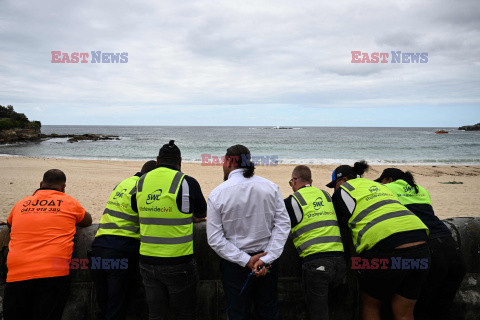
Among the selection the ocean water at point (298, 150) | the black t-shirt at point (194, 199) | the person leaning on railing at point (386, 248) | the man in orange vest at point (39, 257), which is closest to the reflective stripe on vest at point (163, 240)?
the black t-shirt at point (194, 199)

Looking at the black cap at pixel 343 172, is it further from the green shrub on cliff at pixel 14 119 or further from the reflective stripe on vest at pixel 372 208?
the green shrub on cliff at pixel 14 119

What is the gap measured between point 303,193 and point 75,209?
2120 millimetres

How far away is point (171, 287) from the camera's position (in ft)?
7.80

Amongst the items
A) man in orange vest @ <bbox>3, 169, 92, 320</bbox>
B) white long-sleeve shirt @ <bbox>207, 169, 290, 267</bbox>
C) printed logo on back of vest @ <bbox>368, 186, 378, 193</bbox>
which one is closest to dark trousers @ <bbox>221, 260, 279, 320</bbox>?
white long-sleeve shirt @ <bbox>207, 169, 290, 267</bbox>

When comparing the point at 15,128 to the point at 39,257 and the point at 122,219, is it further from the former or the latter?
the point at 122,219

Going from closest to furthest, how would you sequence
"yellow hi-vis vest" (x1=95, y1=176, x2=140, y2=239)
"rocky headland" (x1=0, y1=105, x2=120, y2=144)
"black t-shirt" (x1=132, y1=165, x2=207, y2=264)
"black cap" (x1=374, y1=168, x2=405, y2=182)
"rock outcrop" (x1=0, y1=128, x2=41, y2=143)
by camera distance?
"black t-shirt" (x1=132, y1=165, x2=207, y2=264) < "yellow hi-vis vest" (x1=95, y1=176, x2=140, y2=239) < "black cap" (x1=374, y1=168, x2=405, y2=182) < "rock outcrop" (x1=0, y1=128, x2=41, y2=143) < "rocky headland" (x1=0, y1=105, x2=120, y2=144)

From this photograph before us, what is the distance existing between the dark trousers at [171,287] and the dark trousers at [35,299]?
0.77 metres

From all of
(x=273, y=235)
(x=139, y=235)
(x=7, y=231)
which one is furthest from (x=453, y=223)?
(x=7, y=231)

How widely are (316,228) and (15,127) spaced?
61907 mm

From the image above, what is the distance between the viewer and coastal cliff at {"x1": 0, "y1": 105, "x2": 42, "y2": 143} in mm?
46425

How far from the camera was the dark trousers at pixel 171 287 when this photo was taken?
237 cm

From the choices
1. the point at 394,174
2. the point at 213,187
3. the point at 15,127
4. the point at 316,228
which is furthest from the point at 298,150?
the point at 15,127

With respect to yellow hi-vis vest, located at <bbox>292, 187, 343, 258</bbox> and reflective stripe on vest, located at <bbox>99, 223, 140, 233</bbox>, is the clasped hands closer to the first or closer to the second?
yellow hi-vis vest, located at <bbox>292, 187, 343, 258</bbox>

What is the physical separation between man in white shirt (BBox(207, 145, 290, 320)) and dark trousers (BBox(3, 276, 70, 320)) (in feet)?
4.60
